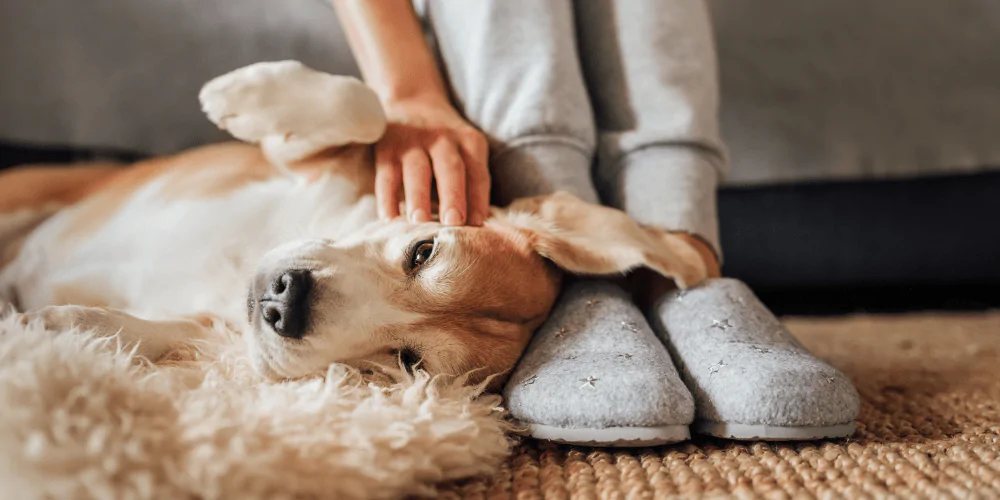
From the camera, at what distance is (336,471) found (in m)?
0.65

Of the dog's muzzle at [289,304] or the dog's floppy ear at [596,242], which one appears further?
the dog's floppy ear at [596,242]

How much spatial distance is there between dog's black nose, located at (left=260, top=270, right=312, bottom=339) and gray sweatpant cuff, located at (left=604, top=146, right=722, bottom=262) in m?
0.62

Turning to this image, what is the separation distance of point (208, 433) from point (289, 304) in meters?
0.28

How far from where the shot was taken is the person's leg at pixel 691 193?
33.0 inches

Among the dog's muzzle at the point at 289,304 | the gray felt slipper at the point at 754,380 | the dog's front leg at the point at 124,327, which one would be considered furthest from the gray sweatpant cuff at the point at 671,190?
the dog's front leg at the point at 124,327

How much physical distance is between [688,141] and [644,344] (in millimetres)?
507

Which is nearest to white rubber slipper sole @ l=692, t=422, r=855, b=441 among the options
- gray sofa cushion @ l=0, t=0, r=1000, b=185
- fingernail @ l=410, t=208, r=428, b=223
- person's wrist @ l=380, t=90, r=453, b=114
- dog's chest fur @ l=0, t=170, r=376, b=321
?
fingernail @ l=410, t=208, r=428, b=223

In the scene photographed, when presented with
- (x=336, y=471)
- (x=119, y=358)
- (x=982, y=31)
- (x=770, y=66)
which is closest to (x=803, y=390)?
(x=336, y=471)

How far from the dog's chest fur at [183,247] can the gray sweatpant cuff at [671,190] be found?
1.52ft

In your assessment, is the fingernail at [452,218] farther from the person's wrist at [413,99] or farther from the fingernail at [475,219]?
the person's wrist at [413,99]

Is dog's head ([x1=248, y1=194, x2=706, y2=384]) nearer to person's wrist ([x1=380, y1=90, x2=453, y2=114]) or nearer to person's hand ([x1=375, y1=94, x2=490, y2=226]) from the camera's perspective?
person's hand ([x1=375, y1=94, x2=490, y2=226])

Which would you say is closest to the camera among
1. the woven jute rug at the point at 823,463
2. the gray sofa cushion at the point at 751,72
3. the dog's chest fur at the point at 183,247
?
the woven jute rug at the point at 823,463

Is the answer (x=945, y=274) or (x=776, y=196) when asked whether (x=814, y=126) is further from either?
(x=945, y=274)

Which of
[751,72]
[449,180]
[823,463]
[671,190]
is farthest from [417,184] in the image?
[751,72]
